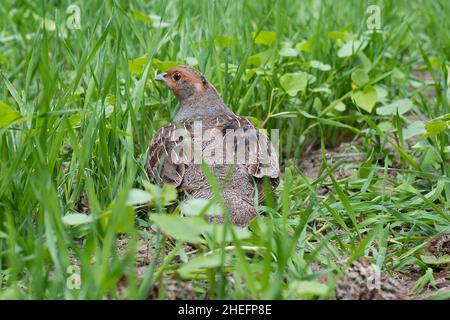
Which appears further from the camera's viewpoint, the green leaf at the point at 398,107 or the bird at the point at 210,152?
the green leaf at the point at 398,107

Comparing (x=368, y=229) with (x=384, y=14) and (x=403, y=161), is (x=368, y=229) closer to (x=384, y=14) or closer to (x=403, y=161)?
(x=403, y=161)

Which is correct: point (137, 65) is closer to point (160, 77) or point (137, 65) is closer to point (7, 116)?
point (160, 77)

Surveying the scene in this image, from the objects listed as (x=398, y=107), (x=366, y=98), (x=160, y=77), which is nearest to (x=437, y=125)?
(x=398, y=107)

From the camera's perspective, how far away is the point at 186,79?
15.7 feet

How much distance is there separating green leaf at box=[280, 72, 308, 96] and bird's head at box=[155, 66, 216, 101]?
463mm

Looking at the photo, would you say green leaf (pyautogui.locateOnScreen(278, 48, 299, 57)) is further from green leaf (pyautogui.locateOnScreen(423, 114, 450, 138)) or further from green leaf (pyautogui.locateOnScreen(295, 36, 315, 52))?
green leaf (pyautogui.locateOnScreen(423, 114, 450, 138))

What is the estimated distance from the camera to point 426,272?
3428mm

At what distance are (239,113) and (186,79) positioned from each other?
421 mm

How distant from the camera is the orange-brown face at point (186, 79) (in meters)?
4.79

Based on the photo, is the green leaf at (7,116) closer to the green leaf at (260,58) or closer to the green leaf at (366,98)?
the green leaf at (260,58)

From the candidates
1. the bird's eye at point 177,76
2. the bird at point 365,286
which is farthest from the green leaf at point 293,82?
the bird at point 365,286

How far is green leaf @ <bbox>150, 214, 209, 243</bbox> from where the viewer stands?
2.66m
